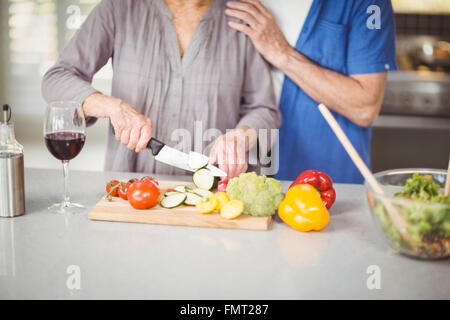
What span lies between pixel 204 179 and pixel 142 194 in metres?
0.26

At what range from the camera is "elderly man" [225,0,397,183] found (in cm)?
203

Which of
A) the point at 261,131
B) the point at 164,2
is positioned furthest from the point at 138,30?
the point at 261,131

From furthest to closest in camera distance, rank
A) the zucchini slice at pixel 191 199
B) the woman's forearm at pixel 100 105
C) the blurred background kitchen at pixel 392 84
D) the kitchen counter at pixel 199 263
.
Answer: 1. the blurred background kitchen at pixel 392 84
2. the woman's forearm at pixel 100 105
3. the zucchini slice at pixel 191 199
4. the kitchen counter at pixel 199 263

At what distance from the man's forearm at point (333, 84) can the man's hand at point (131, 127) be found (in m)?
0.69

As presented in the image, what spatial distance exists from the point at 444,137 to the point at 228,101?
1994 millimetres

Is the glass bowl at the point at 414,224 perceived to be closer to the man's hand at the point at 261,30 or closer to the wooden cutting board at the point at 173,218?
the wooden cutting board at the point at 173,218

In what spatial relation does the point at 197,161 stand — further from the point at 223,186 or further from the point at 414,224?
the point at 414,224

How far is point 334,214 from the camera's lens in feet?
4.56

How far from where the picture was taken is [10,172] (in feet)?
4.06

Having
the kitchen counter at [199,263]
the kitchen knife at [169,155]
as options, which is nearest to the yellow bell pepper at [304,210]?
the kitchen counter at [199,263]

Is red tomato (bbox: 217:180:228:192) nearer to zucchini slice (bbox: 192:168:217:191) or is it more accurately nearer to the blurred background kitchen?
zucchini slice (bbox: 192:168:217:191)

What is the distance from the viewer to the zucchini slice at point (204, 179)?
4.88 feet
